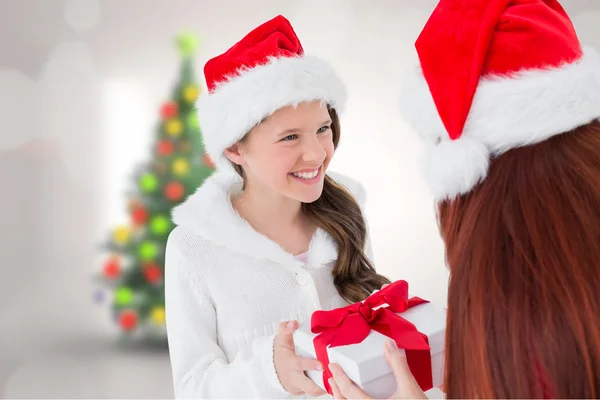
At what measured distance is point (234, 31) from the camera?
11.2 ft

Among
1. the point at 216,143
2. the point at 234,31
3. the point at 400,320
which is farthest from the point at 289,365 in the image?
the point at 234,31

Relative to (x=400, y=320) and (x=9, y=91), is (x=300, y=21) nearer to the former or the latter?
(x=9, y=91)

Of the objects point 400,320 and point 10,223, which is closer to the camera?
point 400,320

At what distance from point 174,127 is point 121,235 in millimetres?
693

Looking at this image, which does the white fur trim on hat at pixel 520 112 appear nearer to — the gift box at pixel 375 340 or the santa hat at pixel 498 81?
the santa hat at pixel 498 81

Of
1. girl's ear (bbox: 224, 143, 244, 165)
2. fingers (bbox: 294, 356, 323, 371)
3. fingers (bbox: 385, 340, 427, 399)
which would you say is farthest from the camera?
girl's ear (bbox: 224, 143, 244, 165)

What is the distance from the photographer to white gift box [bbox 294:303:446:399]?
943 mm

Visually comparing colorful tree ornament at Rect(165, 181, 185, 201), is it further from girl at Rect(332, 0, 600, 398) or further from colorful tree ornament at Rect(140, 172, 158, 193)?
girl at Rect(332, 0, 600, 398)

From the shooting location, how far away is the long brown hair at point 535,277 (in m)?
0.73

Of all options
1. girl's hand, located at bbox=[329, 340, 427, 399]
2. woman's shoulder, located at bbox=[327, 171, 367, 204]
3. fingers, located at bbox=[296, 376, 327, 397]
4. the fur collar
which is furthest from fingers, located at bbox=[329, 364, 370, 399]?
woman's shoulder, located at bbox=[327, 171, 367, 204]

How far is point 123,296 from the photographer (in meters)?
3.18

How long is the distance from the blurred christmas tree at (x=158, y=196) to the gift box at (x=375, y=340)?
2.03 metres

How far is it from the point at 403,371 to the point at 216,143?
2.67 ft

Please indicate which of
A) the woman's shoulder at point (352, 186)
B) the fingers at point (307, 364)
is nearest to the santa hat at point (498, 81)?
the fingers at point (307, 364)
